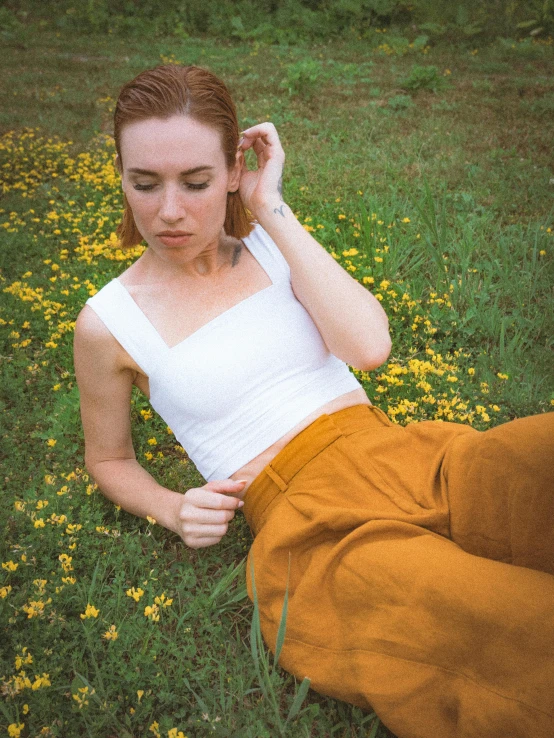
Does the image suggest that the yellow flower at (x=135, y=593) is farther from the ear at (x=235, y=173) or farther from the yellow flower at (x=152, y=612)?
the ear at (x=235, y=173)

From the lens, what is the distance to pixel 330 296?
1998 millimetres

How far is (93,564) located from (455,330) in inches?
86.8

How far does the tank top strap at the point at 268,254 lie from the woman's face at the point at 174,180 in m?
0.22

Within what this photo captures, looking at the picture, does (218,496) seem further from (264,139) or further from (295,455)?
(264,139)

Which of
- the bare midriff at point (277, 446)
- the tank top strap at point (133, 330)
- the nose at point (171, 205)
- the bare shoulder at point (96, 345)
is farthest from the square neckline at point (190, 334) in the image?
the bare midriff at point (277, 446)

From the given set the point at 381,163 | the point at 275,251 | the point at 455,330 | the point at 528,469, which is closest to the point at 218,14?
the point at 381,163

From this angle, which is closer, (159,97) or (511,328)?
(159,97)

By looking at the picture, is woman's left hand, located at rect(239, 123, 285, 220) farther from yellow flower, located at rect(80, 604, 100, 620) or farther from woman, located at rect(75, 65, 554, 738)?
yellow flower, located at rect(80, 604, 100, 620)

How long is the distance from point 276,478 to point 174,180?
0.95 meters

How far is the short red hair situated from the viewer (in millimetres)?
1864

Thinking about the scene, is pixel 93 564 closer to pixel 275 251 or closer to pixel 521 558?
pixel 275 251

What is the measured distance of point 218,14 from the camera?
11320 millimetres

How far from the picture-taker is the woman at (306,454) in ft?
4.90

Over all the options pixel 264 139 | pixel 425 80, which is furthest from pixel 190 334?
pixel 425 80
